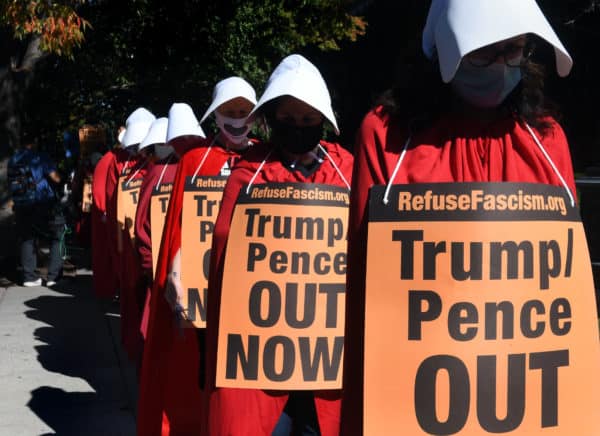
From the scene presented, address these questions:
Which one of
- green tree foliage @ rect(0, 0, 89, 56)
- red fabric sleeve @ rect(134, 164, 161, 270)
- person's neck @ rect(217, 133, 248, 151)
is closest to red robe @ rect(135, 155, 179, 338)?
red fabric sleeve @ rect(134, 164, 161, 270)

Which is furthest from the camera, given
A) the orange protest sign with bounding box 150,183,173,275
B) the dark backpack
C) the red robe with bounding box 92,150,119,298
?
the dark backpack

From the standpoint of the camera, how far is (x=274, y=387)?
3684mm

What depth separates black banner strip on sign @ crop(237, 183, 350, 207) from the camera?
381 cm

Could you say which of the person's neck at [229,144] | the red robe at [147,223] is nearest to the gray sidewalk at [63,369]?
the red robe at [147,223]

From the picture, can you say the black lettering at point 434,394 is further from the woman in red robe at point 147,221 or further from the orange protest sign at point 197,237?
the woman in red robe at point 147,221

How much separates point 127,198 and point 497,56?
6.22m

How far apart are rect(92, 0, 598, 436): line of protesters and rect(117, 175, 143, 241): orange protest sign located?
1.10 meters

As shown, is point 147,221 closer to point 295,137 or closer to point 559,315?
point 295,137

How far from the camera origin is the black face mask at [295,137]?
402cm

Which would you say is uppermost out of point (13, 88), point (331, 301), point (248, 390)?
point (13, 88)

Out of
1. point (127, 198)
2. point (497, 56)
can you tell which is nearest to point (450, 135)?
point (497, 56)

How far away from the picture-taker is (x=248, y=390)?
368 centimetres

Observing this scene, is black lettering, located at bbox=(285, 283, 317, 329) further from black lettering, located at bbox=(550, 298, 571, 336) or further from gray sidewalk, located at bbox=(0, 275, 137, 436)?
gray sidewalk, located at bbox=(0, 275, 137, 436)

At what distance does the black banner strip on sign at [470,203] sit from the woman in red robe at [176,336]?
2610 millimetres
